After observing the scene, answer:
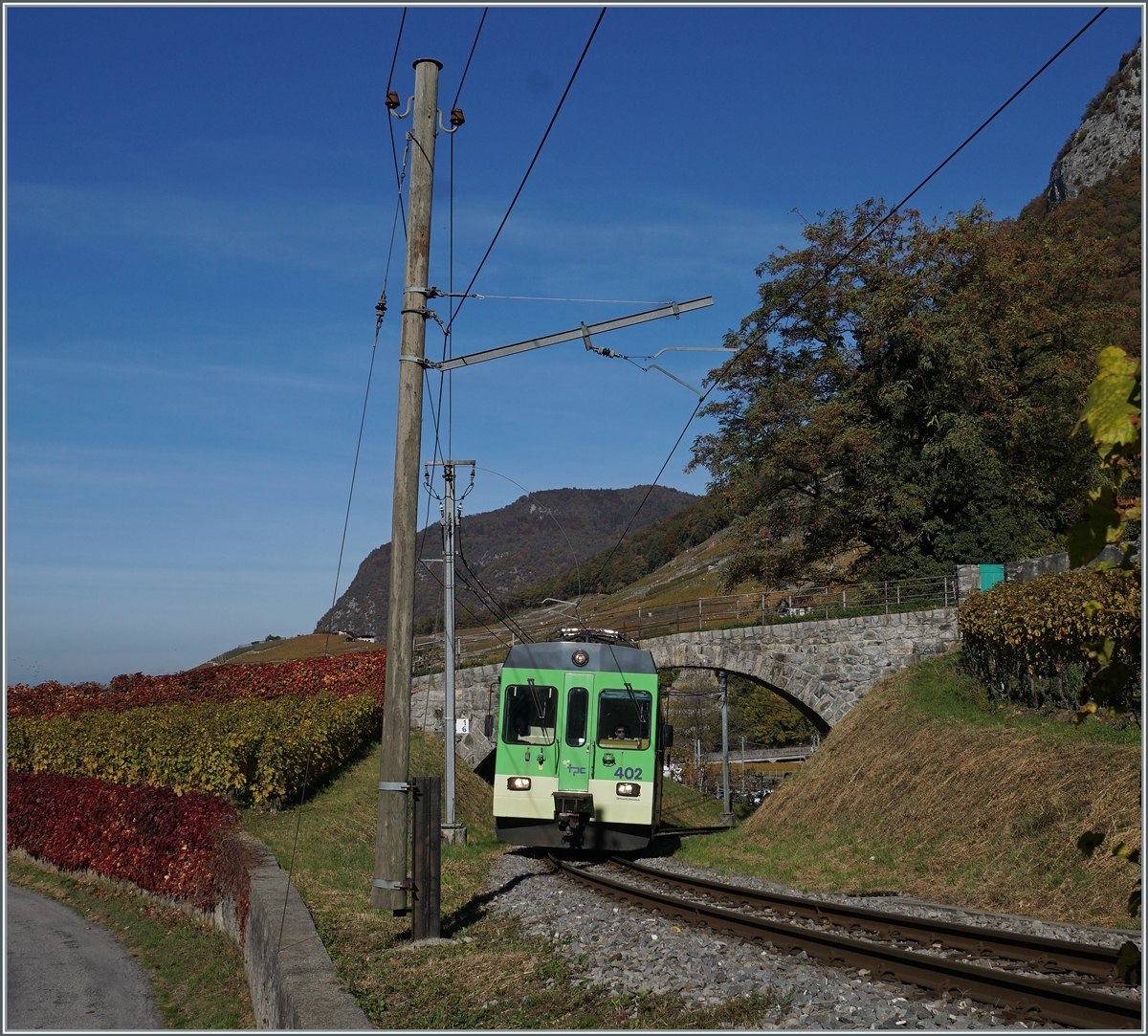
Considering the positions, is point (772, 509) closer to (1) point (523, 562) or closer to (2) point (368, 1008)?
(2) point (368, 1008)

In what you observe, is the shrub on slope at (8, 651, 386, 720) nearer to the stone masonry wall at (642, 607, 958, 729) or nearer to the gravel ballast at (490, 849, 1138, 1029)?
the stone masonry wall at (642, 607, 958, 729)

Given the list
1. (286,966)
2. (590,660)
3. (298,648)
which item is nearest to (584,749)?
(590,660)

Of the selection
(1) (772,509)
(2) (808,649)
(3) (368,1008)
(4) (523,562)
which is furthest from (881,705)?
(4) (523,562)

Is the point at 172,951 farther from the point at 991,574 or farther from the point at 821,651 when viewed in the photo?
the point at 991,574

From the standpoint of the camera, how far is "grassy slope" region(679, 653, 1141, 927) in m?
11.5

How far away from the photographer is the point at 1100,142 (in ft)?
441

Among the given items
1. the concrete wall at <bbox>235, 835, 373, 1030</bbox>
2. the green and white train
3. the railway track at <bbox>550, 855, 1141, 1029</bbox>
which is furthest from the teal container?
the concrete wall at <bbox>235, 835, 373, 1030</bbox>

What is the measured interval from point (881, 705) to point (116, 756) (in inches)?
614

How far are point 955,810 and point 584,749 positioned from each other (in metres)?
5.64

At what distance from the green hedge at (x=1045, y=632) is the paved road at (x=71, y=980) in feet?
39.7

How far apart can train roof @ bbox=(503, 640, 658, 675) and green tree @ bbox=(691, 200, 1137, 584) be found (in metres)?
13.4

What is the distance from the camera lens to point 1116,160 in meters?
127

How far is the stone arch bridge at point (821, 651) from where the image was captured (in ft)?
82.3

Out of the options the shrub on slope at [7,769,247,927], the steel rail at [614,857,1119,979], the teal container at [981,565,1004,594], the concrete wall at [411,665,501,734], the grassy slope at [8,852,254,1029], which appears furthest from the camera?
the concrete wall at [411,665,501,734]
